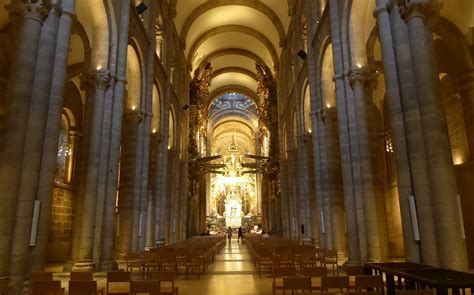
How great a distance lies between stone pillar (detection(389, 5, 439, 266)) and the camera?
776 centimetres

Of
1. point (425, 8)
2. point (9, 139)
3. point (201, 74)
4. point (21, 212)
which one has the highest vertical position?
point (201, 74)

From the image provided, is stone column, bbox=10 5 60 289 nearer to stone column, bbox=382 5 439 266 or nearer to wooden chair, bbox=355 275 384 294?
wooden chair, bbox=355 275 384 294

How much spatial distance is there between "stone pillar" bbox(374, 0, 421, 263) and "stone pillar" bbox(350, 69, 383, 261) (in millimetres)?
3389

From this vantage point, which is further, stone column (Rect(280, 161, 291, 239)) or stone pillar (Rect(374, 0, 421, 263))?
stone column (Rect(280, 161, 291, 239))

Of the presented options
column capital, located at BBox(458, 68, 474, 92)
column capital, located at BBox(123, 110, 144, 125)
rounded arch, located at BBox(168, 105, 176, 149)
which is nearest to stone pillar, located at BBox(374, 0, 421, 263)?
column capital, located at BBox(458, 68, 474, 92)

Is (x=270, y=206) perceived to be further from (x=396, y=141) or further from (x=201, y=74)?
(x=396, y=141)

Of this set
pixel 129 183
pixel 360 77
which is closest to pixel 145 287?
pixel 360 77

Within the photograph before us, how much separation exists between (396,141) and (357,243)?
4767 millimetres

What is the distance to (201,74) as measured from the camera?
38031mm

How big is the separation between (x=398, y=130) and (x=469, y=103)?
820cm

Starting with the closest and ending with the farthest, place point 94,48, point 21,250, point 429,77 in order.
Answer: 1. point 21,250
2. point 429,77
3. point 94,48

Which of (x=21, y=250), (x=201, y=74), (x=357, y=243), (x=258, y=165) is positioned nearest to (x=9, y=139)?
(x=21, y=250)

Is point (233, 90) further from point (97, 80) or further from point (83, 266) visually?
point (83, 266)

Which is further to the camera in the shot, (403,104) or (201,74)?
(201,74)
